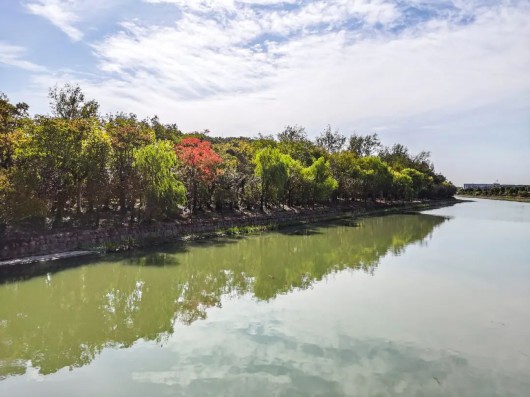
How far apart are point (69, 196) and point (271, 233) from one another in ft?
45.6

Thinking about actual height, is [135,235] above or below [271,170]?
below

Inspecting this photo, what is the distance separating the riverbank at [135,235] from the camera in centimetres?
1800

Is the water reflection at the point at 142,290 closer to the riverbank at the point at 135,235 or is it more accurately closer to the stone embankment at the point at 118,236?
the riverbank at the point at 135,235

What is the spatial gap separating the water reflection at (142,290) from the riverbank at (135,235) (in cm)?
172

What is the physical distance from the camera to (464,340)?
10469mm

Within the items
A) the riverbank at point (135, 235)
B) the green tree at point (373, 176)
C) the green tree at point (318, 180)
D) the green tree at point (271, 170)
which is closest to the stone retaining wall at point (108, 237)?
the riverbank at point (135, 235)

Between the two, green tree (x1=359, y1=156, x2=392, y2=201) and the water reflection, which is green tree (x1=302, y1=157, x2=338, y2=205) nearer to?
green tree (x1=359, y1=156, x2=392, y2=201)

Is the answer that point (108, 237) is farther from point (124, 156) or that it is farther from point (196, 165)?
point (196, 165)

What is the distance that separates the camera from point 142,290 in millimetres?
14766

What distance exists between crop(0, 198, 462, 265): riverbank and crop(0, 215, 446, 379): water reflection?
172cm

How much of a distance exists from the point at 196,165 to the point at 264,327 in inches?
720

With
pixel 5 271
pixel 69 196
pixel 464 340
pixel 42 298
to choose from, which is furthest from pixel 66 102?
pixel 464 340

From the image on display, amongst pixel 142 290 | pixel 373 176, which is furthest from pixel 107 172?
pixel 373 176

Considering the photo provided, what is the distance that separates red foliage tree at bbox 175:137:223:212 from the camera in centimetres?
2777
